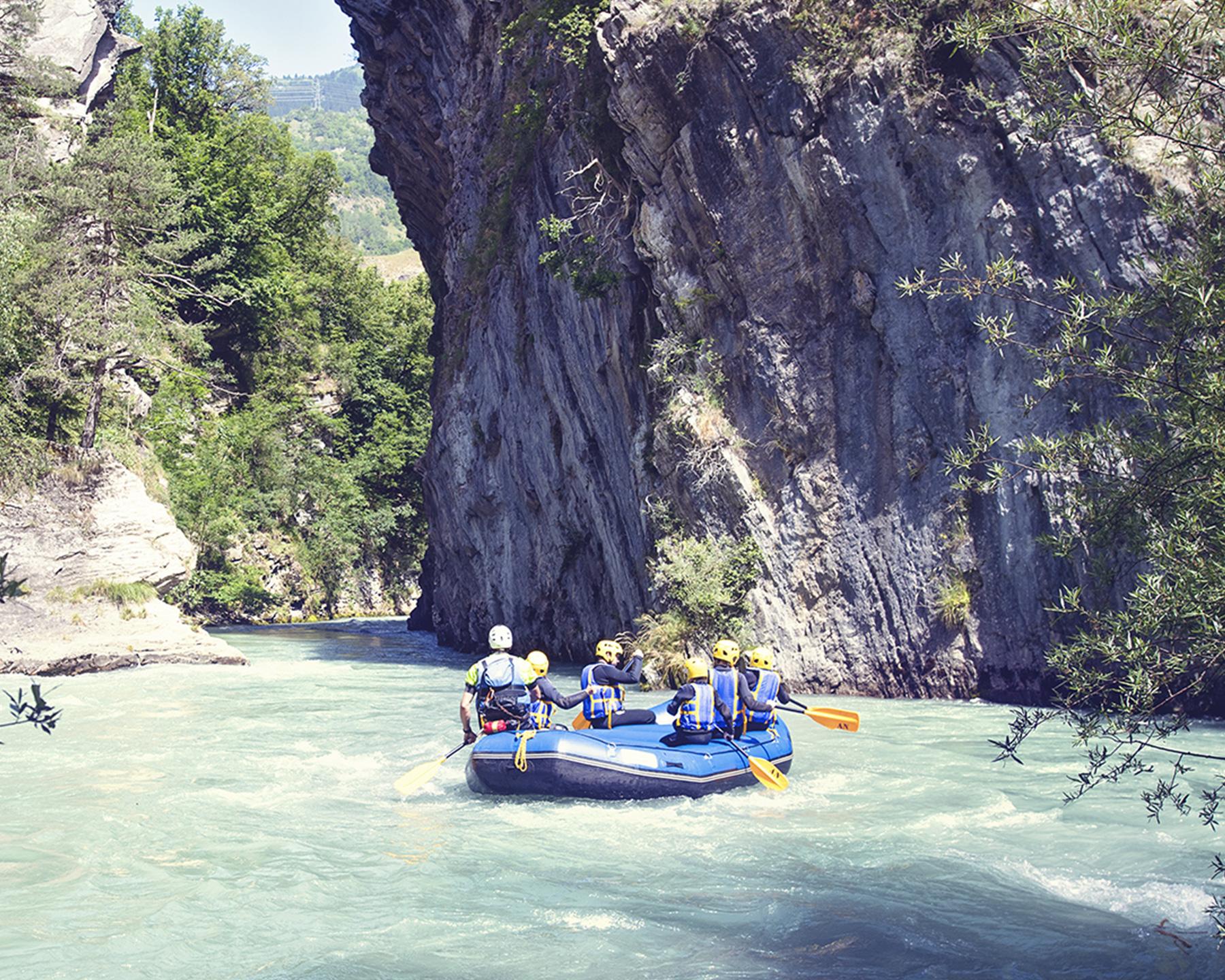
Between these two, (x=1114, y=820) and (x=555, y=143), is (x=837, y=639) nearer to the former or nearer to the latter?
(x=1114, y=820)

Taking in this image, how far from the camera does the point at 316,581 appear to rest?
39344 mm

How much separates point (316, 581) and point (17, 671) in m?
20.4

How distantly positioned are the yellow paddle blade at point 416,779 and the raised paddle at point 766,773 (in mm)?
2844

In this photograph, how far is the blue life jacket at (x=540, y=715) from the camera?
35.7ft

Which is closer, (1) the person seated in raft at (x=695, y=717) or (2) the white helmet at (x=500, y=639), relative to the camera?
(1) the person seated in raft at (x=695, y=717)

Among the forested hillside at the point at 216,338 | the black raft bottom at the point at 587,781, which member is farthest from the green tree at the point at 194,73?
the black raft bottom at the point at 587,781

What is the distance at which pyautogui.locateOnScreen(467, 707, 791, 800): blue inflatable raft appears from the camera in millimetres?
10039

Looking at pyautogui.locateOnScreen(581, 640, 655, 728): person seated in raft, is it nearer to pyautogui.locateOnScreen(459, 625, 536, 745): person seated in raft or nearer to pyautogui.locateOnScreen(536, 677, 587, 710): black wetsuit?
pyautogui.locateOnScreen(536, 677, 587, 710): black wetsuit

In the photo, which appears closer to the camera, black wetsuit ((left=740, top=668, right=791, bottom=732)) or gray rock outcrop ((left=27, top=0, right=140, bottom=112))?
black wetsuit ((left=740, top=668, right=791, bottom=732))

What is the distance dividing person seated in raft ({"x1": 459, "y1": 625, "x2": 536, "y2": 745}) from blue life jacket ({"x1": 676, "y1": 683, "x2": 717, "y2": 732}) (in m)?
1.52

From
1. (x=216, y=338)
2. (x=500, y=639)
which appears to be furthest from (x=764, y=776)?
(x=216, y=338)

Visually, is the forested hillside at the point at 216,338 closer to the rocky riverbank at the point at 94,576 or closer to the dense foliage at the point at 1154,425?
the rocky riverbank at the point at 94,576

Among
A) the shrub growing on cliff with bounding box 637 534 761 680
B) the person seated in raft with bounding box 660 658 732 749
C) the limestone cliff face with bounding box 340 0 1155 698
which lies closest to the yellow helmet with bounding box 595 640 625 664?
the person seated in raft with bounding box 660 658 732 749

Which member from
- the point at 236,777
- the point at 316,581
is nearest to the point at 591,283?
the point at 236,777
